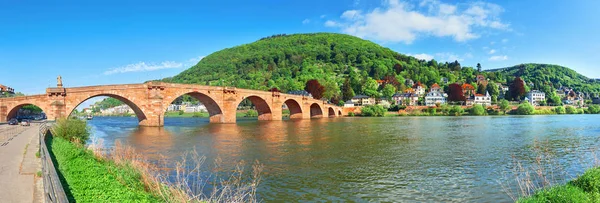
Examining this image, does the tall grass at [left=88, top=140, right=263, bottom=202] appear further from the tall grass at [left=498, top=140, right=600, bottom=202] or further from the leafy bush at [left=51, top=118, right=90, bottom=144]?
the tall grass at [left=498, top=140, right=600, bottom=202]

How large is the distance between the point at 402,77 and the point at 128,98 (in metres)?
138

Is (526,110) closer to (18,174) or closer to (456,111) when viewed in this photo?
(456,111)

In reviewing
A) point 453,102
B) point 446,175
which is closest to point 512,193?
point 446,175

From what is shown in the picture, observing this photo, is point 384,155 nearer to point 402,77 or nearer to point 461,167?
point 461,167

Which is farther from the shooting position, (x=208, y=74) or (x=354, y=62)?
(x=354, y=62)

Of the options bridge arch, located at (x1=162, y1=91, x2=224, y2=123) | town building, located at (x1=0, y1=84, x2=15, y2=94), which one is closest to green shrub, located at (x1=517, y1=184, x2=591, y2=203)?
bridge arch, located at (x1=162, y1=91, x2=224, y2=123)

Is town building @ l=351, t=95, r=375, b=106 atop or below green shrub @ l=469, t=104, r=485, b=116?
atop

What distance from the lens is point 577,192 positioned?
27.6 ft

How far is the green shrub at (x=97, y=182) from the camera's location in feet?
27.0

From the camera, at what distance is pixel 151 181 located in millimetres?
10352

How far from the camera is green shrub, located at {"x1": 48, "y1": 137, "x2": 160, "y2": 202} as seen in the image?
27.0 feet

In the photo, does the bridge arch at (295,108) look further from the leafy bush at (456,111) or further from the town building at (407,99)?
the town building at (407,99)

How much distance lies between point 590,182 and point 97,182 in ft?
40.6

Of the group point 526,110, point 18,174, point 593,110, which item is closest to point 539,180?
point 18,174
